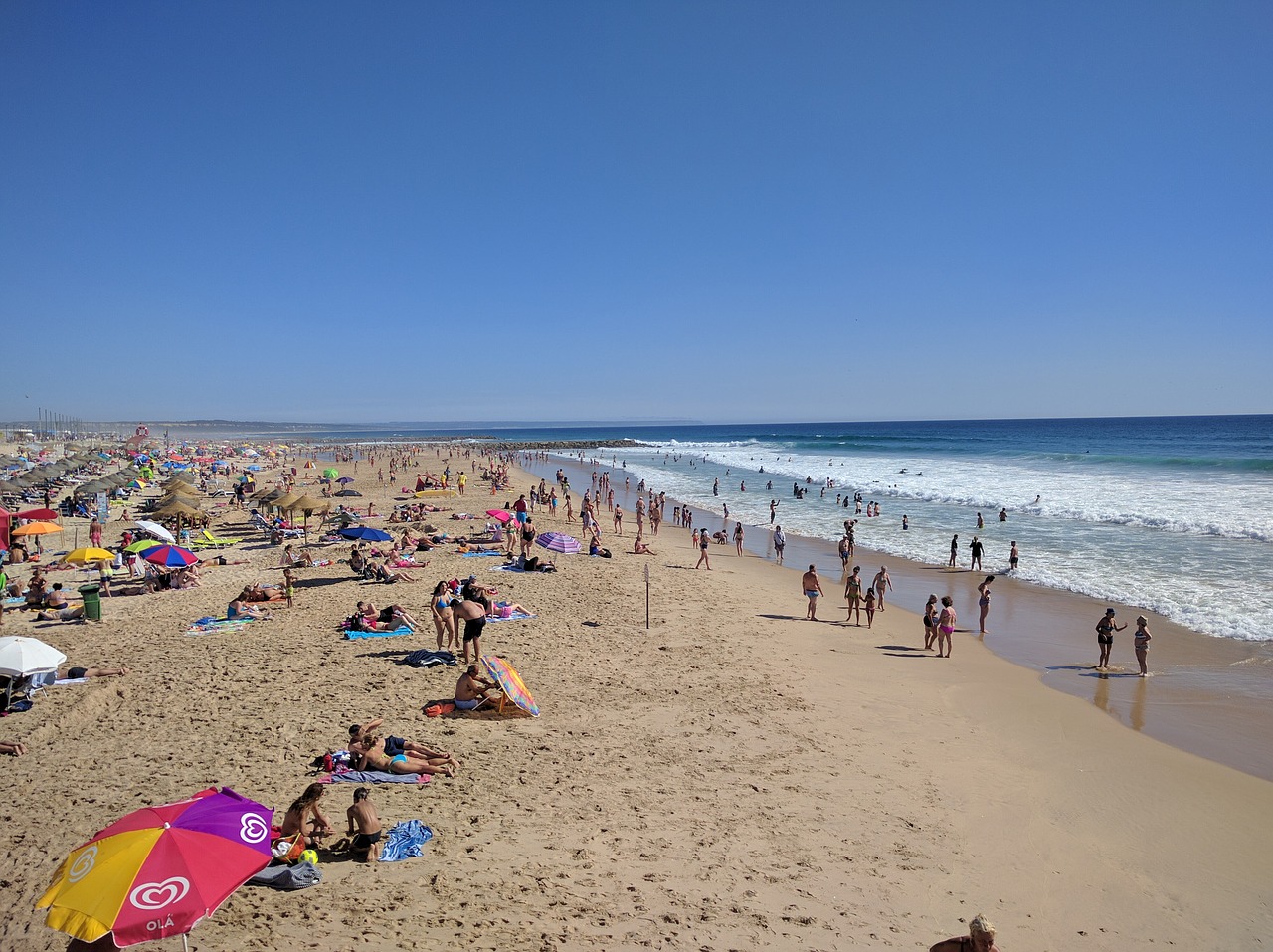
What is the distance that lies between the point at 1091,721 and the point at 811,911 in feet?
20.2

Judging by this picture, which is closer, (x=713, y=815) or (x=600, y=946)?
(x=600, y=946)

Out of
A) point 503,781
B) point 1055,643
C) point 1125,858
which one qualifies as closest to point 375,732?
point 503,781

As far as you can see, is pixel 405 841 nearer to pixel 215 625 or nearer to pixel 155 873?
pixel 155 873

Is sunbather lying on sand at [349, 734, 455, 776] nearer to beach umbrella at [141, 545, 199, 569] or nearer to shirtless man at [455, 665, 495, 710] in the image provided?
shirtless man at [455, 665, 495, 710]

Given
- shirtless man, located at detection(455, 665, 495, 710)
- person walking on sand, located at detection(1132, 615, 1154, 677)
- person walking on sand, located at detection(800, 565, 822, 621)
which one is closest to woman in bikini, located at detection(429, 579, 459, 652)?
shirtless man, located at detection(455, 665, 495, 710)

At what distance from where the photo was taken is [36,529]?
1812 centimetres

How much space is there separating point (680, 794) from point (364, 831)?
115 inches

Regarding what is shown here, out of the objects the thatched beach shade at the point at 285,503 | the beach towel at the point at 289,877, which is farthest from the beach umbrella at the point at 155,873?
the thatched beach shade at the point at 285,503

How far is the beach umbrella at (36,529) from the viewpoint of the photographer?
18.0 m

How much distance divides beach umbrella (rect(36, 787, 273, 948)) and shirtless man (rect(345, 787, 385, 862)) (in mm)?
1412

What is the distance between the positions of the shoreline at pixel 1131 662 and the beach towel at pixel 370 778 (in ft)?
29.1

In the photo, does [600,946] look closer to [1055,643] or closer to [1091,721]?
[1091,721]

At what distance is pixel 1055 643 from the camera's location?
42.4 ft

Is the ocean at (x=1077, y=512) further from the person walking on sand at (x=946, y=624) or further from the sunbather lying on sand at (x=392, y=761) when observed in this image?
the sunbather lying on sand at (x=392, y=761)
